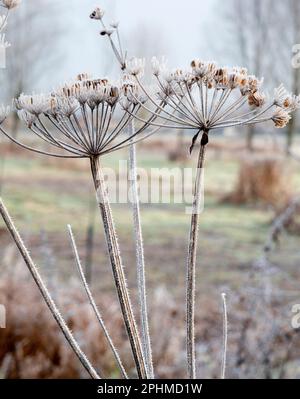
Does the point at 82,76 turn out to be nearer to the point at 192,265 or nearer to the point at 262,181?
the point at 192,265

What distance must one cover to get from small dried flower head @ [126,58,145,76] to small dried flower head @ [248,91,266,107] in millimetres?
87

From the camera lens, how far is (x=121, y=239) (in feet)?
20.5

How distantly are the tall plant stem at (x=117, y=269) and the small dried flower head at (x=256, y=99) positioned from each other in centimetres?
13

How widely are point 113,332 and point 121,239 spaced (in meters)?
3.61

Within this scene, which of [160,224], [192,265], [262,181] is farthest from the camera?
[262,181]

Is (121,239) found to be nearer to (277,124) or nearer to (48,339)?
(48,339)

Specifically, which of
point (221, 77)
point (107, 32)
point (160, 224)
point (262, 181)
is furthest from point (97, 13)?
point (262, 181)

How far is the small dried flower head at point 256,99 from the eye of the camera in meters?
0.53

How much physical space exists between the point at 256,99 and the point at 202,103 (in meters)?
0.04

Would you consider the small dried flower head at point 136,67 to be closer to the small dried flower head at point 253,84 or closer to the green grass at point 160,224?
the small dried flower head at point 253,84

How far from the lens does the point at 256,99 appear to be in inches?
21.0

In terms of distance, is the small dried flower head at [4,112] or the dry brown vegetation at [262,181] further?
the dry brown vegetation at [262,181]

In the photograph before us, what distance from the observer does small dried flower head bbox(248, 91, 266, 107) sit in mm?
531

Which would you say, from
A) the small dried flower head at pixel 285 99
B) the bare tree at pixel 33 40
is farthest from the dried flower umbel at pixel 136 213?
the bare tree at pixel 33 40
